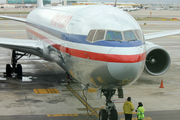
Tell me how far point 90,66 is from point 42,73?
37.4ft

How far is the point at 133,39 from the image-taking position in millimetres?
9258

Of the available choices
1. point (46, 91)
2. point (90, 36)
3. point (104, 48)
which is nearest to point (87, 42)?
point (90, 36)

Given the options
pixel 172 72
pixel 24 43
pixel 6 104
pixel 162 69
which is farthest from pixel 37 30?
pixel 172 72

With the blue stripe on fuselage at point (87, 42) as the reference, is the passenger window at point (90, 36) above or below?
above

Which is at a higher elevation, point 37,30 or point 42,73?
point 37,30

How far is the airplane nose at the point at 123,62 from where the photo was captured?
8539mm

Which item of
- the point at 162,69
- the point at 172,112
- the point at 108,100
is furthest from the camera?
the point at 162,69

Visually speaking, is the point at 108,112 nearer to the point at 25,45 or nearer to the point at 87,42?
the point at 87,42

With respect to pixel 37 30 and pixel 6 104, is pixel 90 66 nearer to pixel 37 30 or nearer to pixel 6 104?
pixel 6 104

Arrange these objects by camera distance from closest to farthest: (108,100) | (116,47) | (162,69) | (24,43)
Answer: (116,47) → (108,100) → (162,69) → (24,43)

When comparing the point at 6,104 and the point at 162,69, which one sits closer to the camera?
the point at 6,104

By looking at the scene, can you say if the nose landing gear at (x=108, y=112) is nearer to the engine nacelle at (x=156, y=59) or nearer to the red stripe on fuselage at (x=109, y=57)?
the red stripe on fuselage at (x=109, y=57)

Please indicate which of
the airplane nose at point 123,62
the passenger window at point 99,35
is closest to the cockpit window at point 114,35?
the passenger window at point 99,35

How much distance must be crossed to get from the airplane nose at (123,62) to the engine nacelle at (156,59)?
7090 mm
